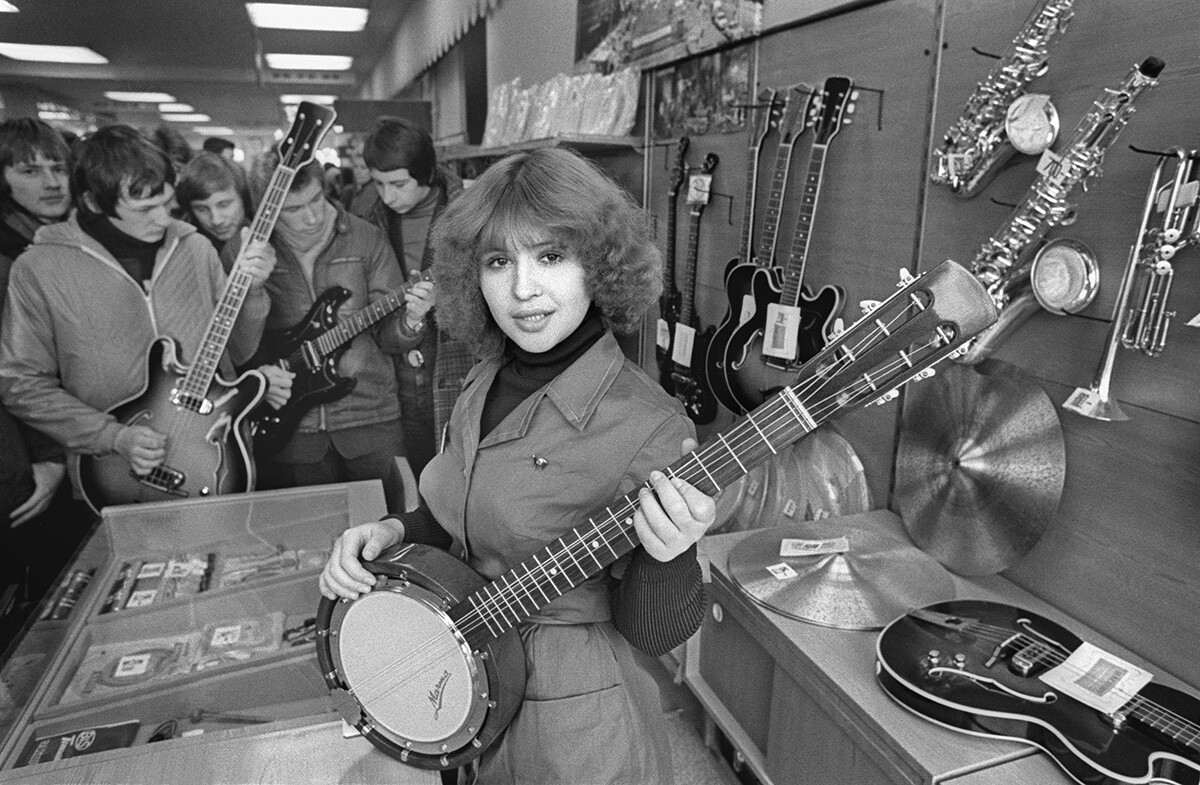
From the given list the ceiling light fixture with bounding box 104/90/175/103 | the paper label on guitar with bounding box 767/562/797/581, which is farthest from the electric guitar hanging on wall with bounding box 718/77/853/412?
the ceiling light fixture with bounding box 104/90/175/103

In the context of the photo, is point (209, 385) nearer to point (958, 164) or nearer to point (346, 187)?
point (346, 187)

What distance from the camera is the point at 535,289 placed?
4.03ft

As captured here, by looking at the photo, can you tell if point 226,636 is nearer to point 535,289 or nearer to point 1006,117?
point 535,289

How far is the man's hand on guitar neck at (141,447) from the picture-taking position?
2633 mm

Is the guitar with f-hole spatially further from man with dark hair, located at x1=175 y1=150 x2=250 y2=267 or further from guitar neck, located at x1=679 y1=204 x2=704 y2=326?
man with dark hair, located at x1=175 y1=150 x2=250 y2=267

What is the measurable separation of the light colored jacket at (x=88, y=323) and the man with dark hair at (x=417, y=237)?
0.55m

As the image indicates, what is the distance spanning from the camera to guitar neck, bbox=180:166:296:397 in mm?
2680

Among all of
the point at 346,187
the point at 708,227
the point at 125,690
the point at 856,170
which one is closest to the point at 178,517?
the point at 125,690

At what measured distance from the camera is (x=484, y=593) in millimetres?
1250

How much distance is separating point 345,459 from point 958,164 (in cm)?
230

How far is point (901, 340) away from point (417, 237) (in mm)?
2222

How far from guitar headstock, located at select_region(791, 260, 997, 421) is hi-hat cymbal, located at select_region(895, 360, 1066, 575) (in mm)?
599

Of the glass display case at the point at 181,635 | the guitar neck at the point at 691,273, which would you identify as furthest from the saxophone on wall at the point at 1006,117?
the glass display case at the point at 181,635

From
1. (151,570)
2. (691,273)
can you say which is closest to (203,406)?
(151,570)
